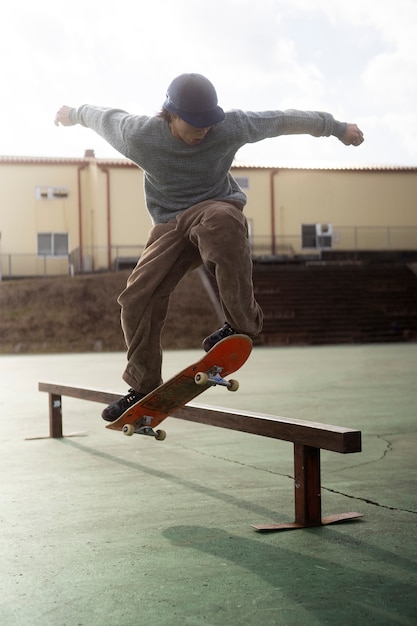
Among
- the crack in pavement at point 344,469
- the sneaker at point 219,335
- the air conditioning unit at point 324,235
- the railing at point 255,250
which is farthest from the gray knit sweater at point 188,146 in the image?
the air conditioning unit at point 324,235

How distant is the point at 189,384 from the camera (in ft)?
13.7

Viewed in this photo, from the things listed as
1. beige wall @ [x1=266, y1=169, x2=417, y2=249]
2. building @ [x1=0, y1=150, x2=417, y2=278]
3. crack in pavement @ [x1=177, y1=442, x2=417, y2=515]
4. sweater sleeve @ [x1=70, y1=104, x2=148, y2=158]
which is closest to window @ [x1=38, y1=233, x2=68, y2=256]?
building @ [x1=0, y1=150, x2=417, y2=278]

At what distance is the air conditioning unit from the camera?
37000mm

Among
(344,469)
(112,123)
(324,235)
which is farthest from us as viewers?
(324,235)

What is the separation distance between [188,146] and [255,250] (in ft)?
107

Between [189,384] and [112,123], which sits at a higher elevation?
[112,123]

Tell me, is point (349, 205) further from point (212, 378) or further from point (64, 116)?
point (212, 378)

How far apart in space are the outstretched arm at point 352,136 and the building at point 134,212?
98.7ft

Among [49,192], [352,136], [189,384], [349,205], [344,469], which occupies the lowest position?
[344,469]

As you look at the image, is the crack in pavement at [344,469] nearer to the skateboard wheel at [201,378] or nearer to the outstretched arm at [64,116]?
the skateboard wheel at [201,378]

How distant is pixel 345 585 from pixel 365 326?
79.2ft

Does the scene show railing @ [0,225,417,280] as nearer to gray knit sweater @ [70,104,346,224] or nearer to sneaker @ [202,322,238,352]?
gray knit sweater @ [70,104,346,224]

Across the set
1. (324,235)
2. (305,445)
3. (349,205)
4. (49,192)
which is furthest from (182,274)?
(349,205)

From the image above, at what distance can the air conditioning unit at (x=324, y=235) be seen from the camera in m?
37.0
